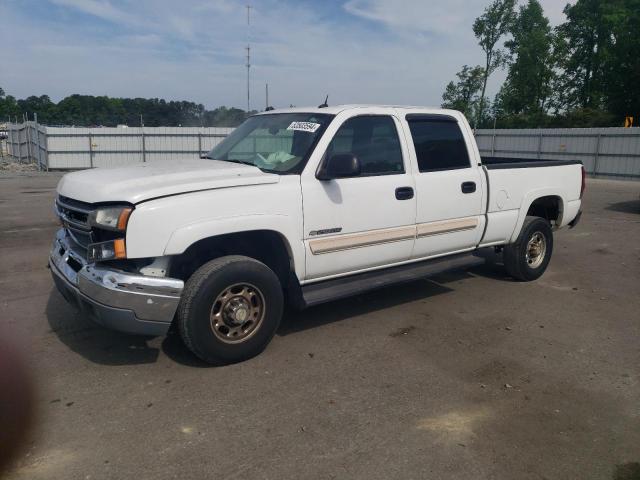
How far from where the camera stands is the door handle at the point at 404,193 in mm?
4895

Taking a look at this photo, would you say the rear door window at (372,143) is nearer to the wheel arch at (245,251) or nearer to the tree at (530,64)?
the wheel arch at (245,251)

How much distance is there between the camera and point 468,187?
216 inches

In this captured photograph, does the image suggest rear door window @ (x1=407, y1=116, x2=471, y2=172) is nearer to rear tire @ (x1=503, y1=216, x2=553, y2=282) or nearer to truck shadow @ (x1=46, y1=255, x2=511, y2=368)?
rear tire @ (x1=503, y1=216, x2=553, y2=282)

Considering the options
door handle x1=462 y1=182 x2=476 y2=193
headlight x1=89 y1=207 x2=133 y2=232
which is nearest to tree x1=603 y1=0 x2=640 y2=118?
door handle x1=462 y1=182 x2=476 y2=193

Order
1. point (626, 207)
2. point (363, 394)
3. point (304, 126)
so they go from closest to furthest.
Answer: point (363, 394)
point (304, 126)
point (626, 207)

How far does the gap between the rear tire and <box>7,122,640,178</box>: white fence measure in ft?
62.4

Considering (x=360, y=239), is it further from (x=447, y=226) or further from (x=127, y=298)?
(x=127, y=298)

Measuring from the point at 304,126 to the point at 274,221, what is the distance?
108 cm

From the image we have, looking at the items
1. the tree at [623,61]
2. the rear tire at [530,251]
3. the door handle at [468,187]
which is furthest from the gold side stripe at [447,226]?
the tree at [623,61]

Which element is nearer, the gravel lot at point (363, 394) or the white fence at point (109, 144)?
the gravel lot at point (363, 394)

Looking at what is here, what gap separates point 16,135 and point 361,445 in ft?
102

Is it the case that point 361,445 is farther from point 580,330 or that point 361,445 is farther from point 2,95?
point 2,95

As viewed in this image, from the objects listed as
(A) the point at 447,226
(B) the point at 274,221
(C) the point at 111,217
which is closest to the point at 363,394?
(B) the point at 274,221

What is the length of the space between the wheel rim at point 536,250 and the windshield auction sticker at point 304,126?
10.9 ft
